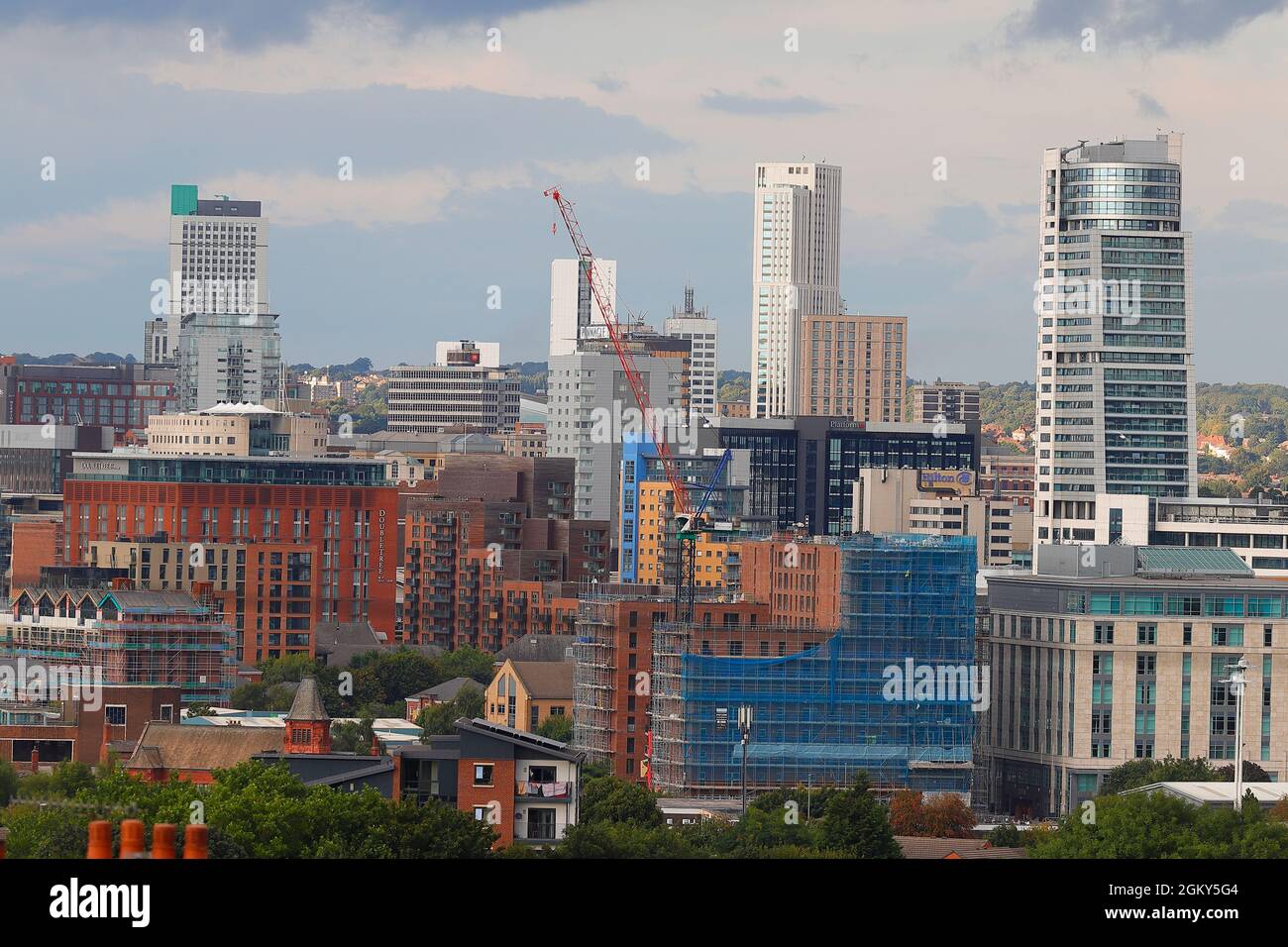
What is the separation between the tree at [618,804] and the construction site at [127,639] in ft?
123

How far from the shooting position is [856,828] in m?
73.6

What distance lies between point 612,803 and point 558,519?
11976 centimetres

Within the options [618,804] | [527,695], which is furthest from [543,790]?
[527,695]

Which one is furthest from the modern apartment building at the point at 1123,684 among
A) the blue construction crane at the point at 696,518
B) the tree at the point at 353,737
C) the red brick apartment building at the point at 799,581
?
the tree at the point at 353,737

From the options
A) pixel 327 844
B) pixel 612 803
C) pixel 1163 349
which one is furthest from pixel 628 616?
pixel 1163 349

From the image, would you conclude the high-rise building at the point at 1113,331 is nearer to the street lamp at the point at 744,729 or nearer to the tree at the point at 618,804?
the street lamp at the point at 744,729

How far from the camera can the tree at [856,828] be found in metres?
72.2

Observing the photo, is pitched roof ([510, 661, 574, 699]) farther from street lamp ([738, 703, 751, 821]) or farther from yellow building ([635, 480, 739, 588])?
street lamp ([738, 703, 751, 821])

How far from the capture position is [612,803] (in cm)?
7725

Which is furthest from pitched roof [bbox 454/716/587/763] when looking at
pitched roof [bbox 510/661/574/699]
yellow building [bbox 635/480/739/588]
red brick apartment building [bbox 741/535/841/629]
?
yellow building [bbox 635/480/739/588]

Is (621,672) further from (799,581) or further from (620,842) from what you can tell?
(620,842)

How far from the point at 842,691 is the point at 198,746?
27084 mm

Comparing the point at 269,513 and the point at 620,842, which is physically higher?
the point at 269,513
